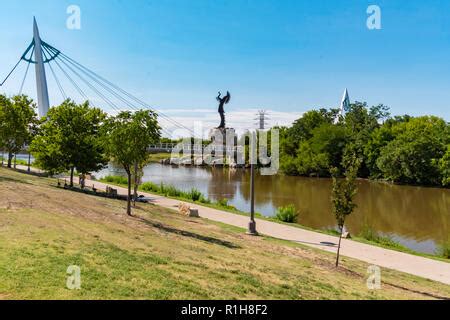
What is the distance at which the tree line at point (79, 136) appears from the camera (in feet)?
55.7

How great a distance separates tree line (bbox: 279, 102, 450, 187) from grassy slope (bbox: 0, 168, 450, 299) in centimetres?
4739

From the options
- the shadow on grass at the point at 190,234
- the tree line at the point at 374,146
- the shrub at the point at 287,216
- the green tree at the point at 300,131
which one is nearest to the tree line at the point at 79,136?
the shadow on grass at the point at 190,234

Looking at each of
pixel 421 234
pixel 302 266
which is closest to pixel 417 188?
pixel 421 234

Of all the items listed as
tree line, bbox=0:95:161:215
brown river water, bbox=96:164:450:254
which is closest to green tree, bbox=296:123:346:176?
brown river water, bbox=96:164:450:254

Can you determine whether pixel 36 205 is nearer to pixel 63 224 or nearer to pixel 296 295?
pixel 63 224

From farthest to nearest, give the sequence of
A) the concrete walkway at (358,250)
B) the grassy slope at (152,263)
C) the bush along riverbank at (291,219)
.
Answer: the bush along riverbank at (291,219) → the concrete walkway at (358,250) → the grassy slope at (152,263)

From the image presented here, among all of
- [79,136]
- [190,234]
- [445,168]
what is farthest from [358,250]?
[445,168]

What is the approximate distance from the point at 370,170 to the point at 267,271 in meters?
63.5

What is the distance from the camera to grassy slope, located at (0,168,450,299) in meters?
7.76

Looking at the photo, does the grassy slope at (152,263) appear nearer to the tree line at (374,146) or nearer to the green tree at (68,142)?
the green tree at (68,142)

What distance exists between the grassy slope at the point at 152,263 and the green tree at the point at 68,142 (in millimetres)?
9211

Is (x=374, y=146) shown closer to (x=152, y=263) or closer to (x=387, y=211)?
(x=387, y=211)

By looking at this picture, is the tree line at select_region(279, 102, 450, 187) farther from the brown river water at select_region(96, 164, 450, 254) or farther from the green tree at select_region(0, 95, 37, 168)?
the green tree at select_region(0, 95, 37, 168)
